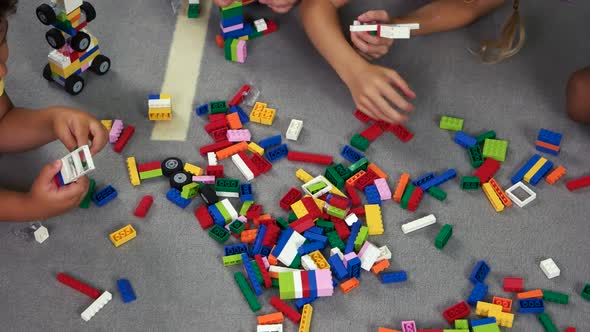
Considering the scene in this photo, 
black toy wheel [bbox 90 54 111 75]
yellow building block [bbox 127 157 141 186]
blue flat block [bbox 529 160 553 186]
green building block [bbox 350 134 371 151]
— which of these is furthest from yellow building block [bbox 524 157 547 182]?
black toy wheel [bbox 90 54 111 75]

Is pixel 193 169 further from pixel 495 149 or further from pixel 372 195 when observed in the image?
pixel 495 149

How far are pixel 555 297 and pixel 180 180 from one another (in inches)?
29.2

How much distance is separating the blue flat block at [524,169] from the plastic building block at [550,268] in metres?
0.19

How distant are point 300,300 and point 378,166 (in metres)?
0.36

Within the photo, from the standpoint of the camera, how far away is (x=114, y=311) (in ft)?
3.73

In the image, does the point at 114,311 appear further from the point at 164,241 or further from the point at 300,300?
the point at 300,300

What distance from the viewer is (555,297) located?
1.16m

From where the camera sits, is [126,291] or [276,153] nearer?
[126,291]

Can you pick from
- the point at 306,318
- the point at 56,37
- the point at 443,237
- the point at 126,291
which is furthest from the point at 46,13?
the point at 443,237

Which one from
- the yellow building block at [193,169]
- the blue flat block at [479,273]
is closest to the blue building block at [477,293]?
the blue flat block at [479,273]

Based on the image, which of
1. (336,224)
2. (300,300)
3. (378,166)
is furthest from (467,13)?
(300,300)

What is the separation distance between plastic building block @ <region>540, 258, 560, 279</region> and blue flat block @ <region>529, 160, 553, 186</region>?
0.61ft

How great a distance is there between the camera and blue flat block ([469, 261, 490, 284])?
1.18 metres

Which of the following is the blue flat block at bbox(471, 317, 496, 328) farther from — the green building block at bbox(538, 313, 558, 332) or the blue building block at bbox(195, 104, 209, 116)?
the blue building block at bbox(195, 104, 209, 116)
